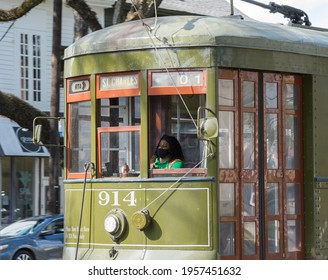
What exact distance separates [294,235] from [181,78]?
7.25 ft

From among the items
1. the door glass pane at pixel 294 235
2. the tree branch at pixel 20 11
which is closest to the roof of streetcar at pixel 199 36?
the door glass pane at pixel 294 235

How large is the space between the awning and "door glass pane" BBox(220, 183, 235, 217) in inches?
731

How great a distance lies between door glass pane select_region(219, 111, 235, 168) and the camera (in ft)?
34.1

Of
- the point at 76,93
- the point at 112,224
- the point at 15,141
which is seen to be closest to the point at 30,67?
the point at 15,141

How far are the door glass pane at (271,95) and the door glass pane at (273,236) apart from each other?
127 centimetres

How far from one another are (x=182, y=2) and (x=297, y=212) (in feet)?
74.7

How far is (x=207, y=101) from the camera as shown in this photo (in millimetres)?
10234

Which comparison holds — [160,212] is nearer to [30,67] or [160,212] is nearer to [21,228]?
[21,228]

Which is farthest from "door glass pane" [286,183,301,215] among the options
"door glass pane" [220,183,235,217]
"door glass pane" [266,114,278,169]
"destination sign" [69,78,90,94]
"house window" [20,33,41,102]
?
"house window" [20,33,41,102]

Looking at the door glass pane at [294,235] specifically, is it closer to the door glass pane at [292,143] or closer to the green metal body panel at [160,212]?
the door glass pane at [292,143]

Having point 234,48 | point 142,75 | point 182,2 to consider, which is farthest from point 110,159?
point 182,2

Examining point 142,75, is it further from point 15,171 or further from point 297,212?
point 15,171

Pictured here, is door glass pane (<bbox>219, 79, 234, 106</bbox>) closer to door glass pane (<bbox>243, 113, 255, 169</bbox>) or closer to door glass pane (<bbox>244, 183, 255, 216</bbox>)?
door glass pane (<bbox>243, 113, 255, 169</bbox>)

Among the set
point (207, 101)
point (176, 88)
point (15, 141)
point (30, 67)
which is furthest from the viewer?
point (30, 67)
